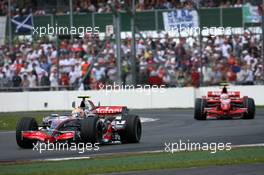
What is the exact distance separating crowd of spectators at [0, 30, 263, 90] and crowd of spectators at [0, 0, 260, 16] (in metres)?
1.14

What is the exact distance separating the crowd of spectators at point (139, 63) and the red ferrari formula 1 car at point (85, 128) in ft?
40.2

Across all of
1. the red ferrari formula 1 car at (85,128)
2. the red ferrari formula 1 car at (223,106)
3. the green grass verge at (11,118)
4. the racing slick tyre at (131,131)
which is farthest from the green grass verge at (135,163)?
the red ferrari formula 1 car at (223,106)

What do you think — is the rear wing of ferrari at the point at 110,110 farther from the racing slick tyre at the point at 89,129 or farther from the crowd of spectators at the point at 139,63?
the crowd of spectators at the point at 139,63

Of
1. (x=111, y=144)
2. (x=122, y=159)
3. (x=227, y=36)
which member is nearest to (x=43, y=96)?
(x=227, y=36)

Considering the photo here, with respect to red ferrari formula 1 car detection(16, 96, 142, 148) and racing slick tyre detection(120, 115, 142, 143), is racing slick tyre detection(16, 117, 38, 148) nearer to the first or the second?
red ferrari formula 1 car detection(16, 96, 142, 148)

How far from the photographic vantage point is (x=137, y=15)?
31109 mm

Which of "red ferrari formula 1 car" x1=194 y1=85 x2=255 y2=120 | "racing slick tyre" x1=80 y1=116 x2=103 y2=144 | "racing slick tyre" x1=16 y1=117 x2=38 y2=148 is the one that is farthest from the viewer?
"red ferrari formula 1 car" x1=194 y1=85 x2=255 y2=120

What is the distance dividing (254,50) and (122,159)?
56.0ft

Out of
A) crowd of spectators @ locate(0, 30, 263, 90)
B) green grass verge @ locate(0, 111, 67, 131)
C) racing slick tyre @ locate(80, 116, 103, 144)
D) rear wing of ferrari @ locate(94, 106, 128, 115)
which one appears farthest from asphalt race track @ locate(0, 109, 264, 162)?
crowd of spectators @ locate(0, 30, 263, 90)

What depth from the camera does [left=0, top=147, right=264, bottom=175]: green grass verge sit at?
12.9 meters

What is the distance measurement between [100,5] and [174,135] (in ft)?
43.3

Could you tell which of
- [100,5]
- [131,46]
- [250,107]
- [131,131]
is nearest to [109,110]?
[131,131]

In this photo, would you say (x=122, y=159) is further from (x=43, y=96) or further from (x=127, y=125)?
(x=43, y=96)

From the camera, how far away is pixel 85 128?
55.4ft
